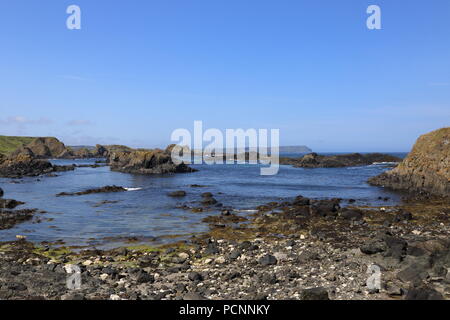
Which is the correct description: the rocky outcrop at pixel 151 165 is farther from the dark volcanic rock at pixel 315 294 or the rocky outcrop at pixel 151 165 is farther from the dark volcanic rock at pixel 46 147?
the dark volcanic rock at pixel 46 147

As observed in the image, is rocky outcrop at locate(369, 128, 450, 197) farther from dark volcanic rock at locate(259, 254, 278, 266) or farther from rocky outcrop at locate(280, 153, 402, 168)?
rocky outcrop at locate(280, 153, 402, 168)

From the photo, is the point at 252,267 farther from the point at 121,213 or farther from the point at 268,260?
the point at 121,213

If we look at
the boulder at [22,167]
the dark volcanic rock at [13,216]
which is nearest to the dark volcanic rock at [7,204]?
the dark volcanic rock at [13,216]

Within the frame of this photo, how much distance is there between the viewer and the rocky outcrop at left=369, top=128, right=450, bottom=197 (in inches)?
1861

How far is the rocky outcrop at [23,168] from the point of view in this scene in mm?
87894

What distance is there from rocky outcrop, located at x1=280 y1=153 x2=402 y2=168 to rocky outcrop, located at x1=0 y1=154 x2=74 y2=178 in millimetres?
83430

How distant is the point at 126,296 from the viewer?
44.5ft

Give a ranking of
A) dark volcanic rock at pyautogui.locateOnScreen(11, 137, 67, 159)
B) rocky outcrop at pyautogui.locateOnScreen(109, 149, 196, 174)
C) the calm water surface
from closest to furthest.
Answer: the calm water surface, rocky outcrop at pyautogui.locateOnScreen(109, 149, 196, 174), dark volcanic rock at pyautogui.locateOnScreen(11, 137, 67, 159)

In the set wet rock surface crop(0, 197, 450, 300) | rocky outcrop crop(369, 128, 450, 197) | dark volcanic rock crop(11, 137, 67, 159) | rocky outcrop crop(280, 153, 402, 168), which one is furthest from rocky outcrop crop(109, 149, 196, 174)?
dark volcanic rock crop(11, 137, 67, 159)

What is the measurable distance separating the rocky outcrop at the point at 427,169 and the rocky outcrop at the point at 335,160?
65.2m

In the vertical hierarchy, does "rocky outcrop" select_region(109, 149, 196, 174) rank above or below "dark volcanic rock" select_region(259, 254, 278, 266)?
above

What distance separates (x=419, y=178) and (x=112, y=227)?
4444 centimetres
